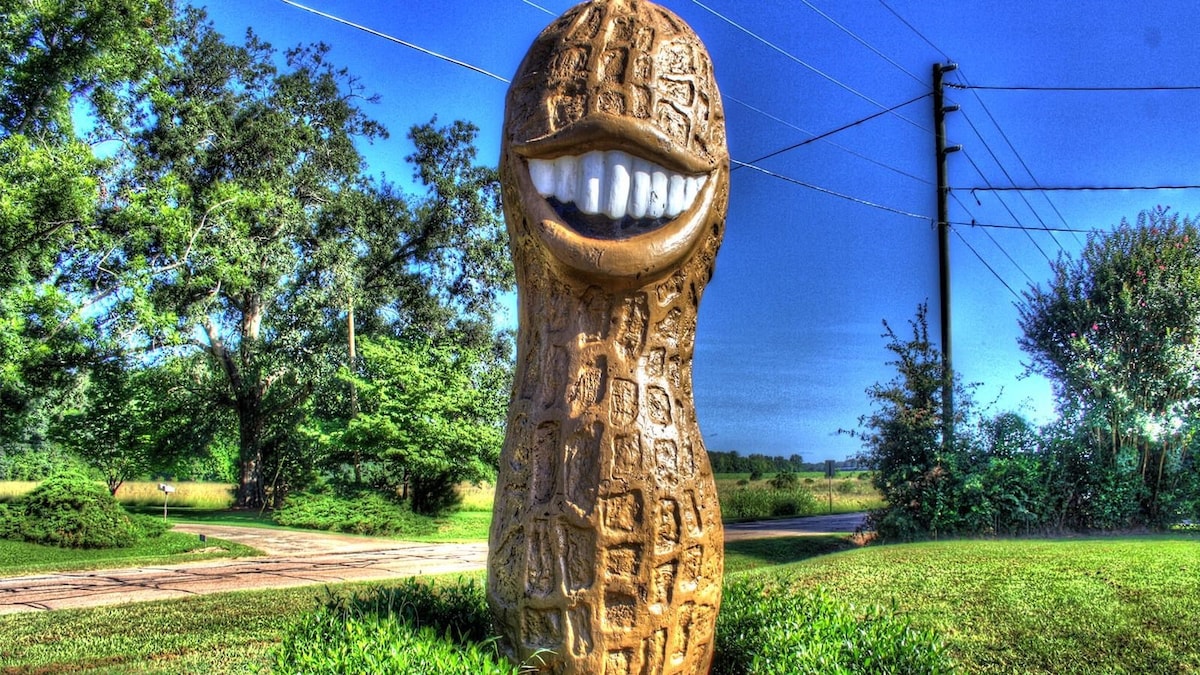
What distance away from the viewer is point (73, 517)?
12875 mm

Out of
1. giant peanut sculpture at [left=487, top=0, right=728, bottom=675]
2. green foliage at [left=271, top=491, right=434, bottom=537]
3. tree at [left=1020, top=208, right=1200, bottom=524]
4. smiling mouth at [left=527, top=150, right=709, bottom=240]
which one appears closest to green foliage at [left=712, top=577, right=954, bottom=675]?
giant peanut sculpture at [left=487, top=0, right=728, bottom=675]

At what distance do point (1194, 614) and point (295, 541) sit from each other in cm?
1332

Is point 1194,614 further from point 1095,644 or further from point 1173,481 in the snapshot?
point 1173,481

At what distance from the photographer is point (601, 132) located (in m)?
3.36

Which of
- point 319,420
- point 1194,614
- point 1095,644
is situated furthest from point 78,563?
point 1194,614

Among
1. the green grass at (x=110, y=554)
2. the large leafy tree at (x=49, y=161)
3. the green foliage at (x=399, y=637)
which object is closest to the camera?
the green foliage at (x=399, y=637)

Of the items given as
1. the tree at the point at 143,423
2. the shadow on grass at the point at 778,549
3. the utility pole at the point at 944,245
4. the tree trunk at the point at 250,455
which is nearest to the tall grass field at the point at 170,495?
the tree trunk at the point at 250,455

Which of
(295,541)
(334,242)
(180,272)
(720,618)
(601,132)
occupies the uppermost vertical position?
(334,242)

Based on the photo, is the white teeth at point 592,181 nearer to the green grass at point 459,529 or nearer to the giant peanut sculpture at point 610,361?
the giant peanut sculpture at point 610,361

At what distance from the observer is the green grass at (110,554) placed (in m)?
10.9

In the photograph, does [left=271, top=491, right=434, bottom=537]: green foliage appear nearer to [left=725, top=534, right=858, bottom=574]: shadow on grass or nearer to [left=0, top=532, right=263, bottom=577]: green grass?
[left=0, top=532, right=263, bottom=577]: green grass

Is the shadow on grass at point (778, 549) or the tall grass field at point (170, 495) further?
the tall grass field at point (170, 495)

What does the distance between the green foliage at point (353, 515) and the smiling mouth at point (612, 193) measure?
14775 mm

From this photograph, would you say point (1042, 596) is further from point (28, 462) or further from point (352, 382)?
point (28, 462)
